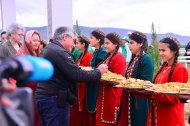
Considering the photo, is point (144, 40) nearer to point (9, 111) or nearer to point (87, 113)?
point (87, 113)

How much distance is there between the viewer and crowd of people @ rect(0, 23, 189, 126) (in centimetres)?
330

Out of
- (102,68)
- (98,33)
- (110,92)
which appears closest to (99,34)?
(98,33)

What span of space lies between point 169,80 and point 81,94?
2.08 meters

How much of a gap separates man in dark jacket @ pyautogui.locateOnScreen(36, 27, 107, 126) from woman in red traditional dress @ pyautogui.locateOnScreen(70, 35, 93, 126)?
166cm

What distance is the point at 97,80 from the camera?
3.52m

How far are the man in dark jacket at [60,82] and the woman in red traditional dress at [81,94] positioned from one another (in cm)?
166

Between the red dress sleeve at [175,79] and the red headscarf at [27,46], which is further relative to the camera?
the red headscarf at [27,46]

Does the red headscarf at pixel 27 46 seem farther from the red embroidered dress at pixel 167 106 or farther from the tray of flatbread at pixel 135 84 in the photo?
the red embroidered dress at pixel 167 106

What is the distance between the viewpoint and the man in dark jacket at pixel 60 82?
3289 millimetres

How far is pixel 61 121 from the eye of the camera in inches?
135

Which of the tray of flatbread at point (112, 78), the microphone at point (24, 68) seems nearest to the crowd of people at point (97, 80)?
the tray of flatbread at point (112, 78)

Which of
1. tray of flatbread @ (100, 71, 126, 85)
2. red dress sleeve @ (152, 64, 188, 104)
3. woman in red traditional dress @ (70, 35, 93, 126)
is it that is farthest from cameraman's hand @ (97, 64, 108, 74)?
woman in red traditional dress @ (70, 35, 93, 126)

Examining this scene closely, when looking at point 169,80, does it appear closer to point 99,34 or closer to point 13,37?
point 99,34

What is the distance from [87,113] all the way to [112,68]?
3.38ft
